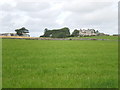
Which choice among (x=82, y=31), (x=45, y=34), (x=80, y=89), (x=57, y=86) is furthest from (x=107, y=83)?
(x=82, y=31)

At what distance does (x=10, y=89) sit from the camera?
22.7 feet

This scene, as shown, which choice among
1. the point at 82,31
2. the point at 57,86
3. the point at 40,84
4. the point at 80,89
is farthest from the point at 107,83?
the point at 82,31

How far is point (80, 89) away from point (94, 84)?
889mm

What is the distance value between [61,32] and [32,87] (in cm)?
12244

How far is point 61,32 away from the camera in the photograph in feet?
423

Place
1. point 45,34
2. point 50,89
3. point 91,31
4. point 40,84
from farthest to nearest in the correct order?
point 91,31 < point 45,34 < point 40,84 < point 50,89

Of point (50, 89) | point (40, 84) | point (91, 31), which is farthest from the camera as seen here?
point (91, 31)

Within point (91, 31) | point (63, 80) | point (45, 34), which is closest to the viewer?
point (63, 80)

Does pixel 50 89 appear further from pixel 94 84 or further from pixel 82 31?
pixel 82 31

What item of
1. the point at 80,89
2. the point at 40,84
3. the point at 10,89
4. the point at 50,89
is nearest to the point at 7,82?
the point at 10,89

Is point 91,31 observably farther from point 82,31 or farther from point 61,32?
point 61,32

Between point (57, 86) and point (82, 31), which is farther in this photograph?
point (82, 31)

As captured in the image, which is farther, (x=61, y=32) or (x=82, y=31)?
(x=82, y=31)

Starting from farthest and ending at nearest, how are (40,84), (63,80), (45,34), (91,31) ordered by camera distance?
(91,31), (45,34), (63,80), (40,84)
